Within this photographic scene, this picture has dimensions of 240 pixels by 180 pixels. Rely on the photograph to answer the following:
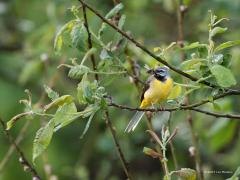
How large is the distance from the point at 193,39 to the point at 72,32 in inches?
100

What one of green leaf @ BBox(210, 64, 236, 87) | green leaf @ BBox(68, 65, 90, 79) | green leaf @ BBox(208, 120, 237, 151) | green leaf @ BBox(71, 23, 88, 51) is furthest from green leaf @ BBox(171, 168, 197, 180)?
green leaf @ BBox(208, 120, 237, 151)

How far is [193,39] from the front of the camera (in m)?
4.24

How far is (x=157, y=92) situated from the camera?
1.96m

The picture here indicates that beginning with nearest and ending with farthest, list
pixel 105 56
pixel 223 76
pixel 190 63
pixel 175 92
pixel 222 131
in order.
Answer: pixel 223 76 < pixel 190 63 < pixel 105 56 < pixel 175 92 < pixel 222 131

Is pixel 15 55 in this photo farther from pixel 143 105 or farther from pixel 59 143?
pixel 143 105

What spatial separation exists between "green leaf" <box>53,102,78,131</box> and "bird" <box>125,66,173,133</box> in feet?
0.98

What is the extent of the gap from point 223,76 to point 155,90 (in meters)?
0.43

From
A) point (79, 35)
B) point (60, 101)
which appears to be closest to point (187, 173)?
point (60, 101)

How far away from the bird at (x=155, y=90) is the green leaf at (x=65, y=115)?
11.7 inches

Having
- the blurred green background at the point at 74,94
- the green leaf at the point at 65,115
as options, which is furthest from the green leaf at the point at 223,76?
the blurred green background at the point at 74,94

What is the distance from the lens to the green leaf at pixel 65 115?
1.58m

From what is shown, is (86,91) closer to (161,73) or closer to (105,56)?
(105,56)

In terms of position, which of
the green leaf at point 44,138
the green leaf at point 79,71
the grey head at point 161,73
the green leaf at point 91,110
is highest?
the green leaf at point 79,71

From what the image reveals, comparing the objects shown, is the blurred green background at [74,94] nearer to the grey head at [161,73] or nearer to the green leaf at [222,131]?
the green leaf at [222,131]
